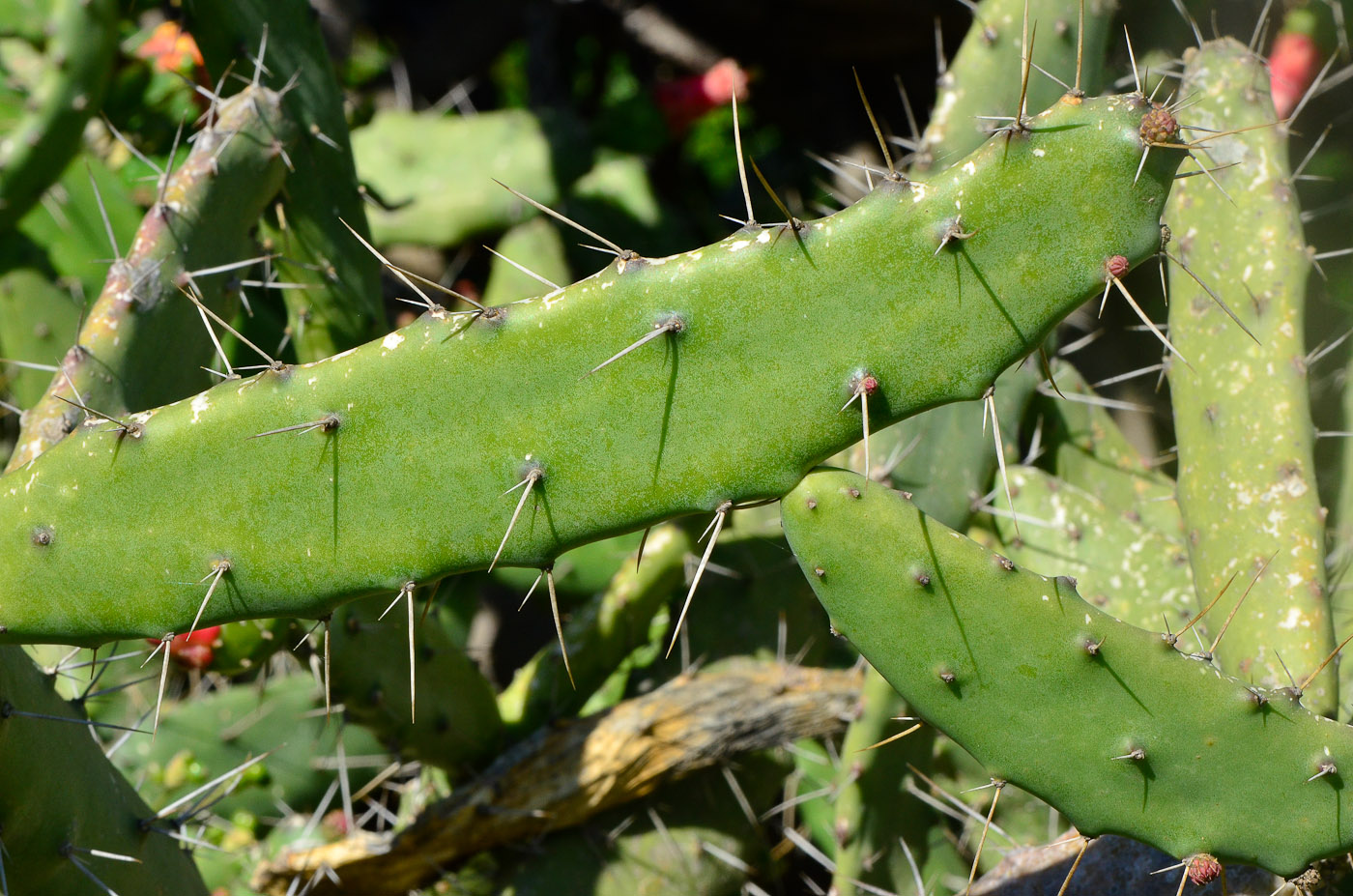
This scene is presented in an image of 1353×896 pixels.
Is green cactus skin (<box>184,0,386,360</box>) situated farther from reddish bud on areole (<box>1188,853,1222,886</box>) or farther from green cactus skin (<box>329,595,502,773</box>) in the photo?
reddish bud on areole (<box>1188,853,1222,886</box>)

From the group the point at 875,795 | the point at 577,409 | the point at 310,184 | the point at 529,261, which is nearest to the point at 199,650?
the point at 310,184

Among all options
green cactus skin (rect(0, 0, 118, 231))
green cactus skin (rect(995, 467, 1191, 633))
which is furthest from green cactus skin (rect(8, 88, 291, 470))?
green cactus skin (rect(995, 467, 1191, 633))

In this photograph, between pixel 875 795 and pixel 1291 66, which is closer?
pixel 875 795

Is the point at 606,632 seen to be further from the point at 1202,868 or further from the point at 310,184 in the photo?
the point at 1202,868

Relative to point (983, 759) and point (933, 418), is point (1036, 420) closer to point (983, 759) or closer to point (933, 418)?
point (933, 418)

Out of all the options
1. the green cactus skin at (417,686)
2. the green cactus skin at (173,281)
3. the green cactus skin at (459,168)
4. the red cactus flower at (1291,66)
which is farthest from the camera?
the green cactus skin at (459,168)

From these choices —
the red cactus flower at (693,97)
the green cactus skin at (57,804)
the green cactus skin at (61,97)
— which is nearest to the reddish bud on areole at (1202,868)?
the green cactus skin at (57,804)

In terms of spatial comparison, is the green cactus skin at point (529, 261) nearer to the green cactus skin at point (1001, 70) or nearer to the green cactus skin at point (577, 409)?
the green cactus skin at point (1001, 70)
